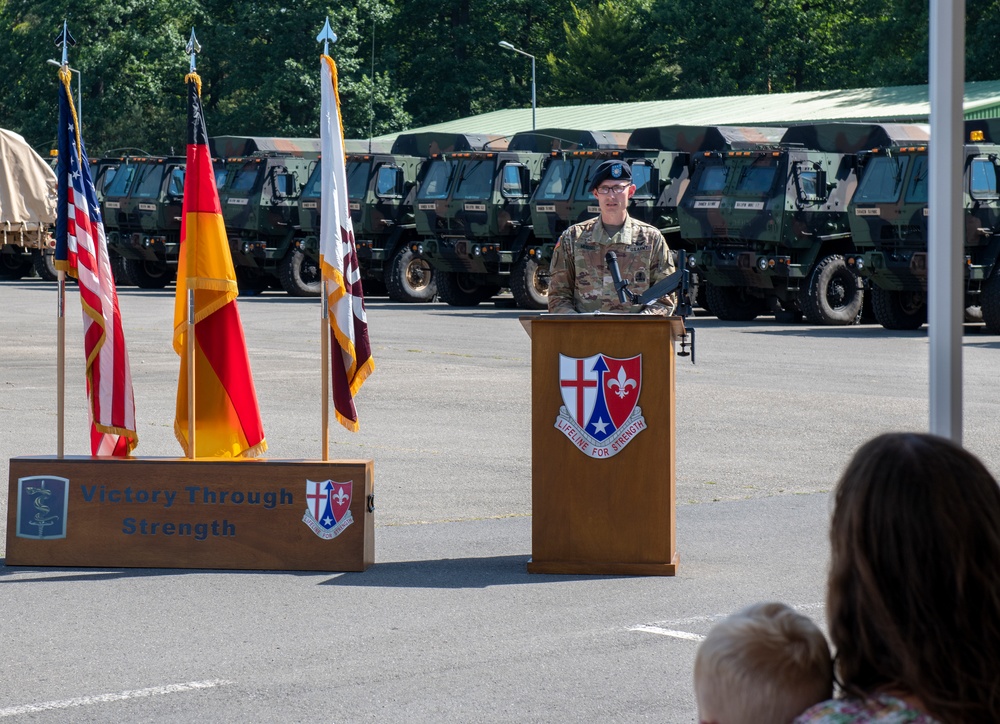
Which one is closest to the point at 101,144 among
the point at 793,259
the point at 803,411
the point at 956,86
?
the point at 793,259

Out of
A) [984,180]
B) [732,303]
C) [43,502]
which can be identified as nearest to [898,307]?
[984,180]

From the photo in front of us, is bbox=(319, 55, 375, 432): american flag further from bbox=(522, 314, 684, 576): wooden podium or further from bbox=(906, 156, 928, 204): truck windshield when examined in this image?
bbox=(906, 156, 928, 204): truck windshield

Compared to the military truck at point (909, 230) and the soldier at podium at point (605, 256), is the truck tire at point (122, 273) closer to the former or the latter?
the military truck at point (909, 230)

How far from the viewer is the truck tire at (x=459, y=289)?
2928 cm

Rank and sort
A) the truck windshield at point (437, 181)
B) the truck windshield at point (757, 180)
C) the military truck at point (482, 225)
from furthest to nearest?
the truck windshield at point (437, 181), the military truck at point (482, 225), the truck windshield at point (757, 180)

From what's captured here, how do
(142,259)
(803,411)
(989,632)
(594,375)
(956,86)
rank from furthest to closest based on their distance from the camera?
(142,259)
(803,411)
(594,375)
(956,86)
(989,632)

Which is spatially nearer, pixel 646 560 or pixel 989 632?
pixel 989 632

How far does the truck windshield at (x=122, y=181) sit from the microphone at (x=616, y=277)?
94.9 feet

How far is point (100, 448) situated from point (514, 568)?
6.14ft

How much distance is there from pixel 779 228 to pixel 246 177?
12898 millimetres

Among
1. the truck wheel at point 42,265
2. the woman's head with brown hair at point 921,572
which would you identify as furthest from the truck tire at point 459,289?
the woman's head with brown hair at point 921,572

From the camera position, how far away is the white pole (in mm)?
2816

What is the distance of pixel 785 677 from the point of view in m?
2.23

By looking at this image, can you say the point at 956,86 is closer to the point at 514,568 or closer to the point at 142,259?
the point at 514,568
